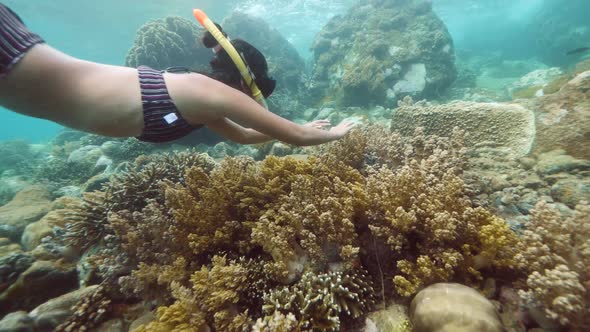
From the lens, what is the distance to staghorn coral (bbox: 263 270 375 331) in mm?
2157

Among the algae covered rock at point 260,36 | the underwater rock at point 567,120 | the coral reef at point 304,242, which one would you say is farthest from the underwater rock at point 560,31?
the coral reef at point 304,242

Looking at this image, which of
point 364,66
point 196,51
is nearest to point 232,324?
point 364,66

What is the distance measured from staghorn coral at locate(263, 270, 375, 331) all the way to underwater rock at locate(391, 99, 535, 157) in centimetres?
332

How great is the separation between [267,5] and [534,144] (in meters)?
36.3

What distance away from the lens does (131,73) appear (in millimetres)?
2119

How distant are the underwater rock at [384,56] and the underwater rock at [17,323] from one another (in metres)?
13.0

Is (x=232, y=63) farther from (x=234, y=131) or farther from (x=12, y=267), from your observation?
(x=12, y=267)

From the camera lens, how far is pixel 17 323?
2.88 m

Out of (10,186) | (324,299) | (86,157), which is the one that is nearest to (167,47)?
(86,157)

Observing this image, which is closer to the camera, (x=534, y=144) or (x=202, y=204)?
(x=202, y=204)

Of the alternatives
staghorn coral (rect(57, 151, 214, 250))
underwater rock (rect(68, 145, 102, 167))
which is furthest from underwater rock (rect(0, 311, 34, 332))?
underwater rock (rect(68, 145, 102, 167))

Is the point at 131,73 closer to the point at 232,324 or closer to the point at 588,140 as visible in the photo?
the point at 232,324

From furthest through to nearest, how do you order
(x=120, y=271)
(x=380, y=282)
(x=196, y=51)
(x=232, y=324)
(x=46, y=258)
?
(x=196, y=51)
(x=46, y=258)
(x=120, y=271)
(x=380, y=282)
(x=232, y=324)

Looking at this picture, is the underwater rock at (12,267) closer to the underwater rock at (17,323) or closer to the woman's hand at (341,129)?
the underwater rock at (17,323)
